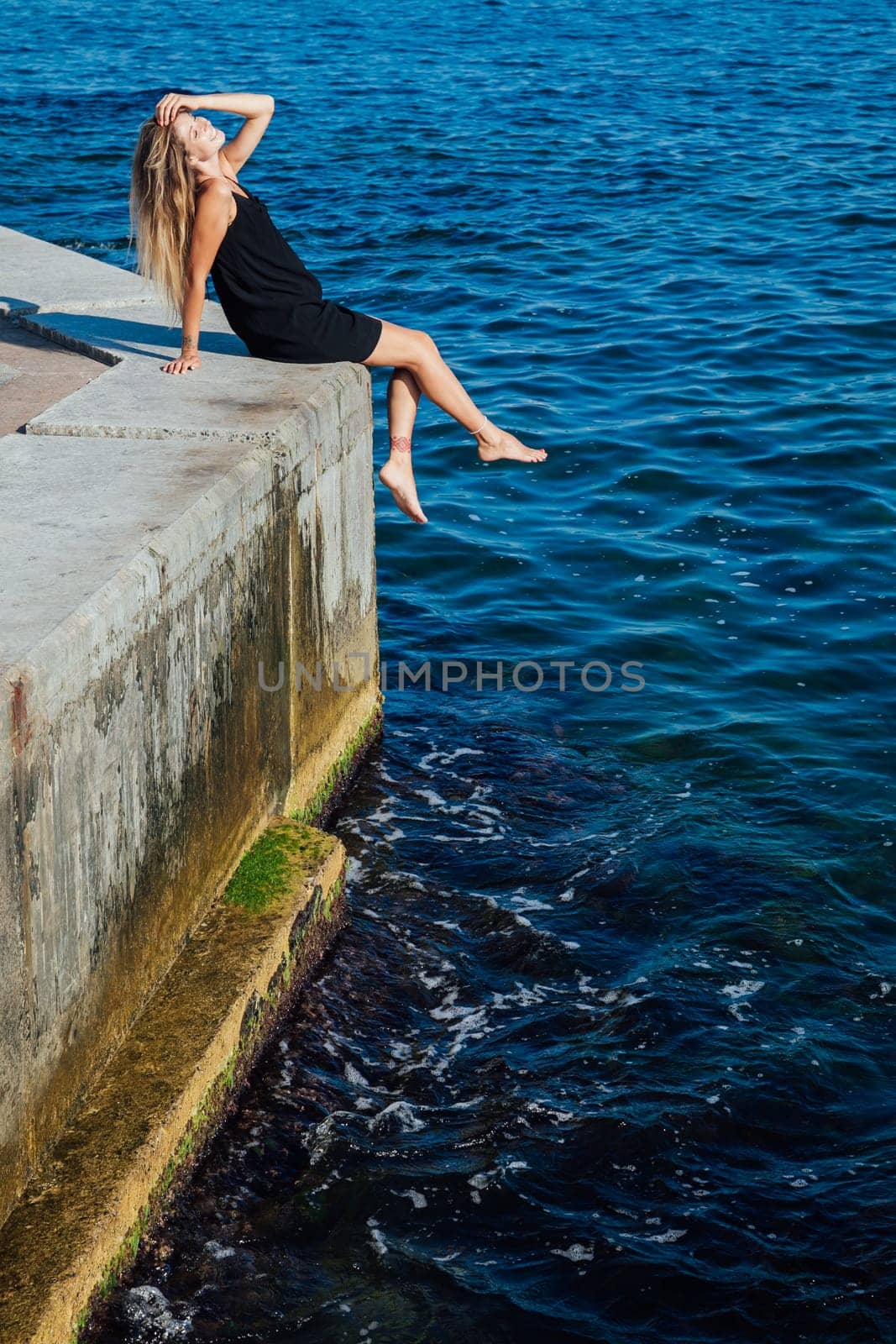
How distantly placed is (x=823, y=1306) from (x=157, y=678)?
2.48 m

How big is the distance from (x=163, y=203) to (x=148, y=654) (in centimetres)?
255

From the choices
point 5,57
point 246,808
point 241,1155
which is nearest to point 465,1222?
point 241,1155

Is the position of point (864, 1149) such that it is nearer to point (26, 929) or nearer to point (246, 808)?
point (246, 808)

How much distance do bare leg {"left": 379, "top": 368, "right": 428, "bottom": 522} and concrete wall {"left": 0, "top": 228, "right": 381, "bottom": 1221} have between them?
0.19 m

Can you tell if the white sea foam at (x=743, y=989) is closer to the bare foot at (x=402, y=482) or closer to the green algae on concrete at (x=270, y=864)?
the green algae on concrete at (x=270, y=864)

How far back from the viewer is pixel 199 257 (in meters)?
5.95

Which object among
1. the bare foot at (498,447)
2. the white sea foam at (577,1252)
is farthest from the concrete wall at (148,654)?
the white sea foam at (577,1252)

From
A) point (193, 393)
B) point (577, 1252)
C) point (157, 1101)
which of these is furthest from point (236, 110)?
point (577, 1252)

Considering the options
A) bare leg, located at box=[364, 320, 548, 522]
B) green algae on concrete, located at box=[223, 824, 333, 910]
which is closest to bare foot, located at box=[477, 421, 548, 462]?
bare leg, located at box=[364, 320, 548, 522]

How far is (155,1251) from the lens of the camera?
3955 mm

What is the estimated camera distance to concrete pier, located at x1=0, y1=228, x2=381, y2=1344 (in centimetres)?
351

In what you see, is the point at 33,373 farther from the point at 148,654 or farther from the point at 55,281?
the point at 148,654

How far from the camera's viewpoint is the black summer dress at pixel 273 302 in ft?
19.9

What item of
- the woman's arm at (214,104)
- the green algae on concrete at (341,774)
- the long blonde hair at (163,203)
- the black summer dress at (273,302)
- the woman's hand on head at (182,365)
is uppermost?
the woman's arm at (214,104)
